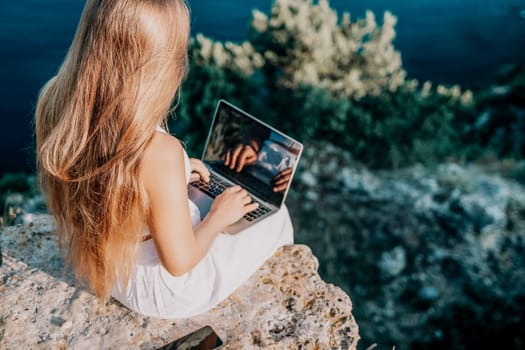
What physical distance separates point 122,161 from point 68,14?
5089 millimetres

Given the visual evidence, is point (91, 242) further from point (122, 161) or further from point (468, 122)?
point (468, 122)

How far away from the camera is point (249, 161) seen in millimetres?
2730

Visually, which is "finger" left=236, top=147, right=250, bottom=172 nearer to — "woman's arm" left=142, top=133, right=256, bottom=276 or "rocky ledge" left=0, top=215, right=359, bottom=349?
"rocky ledge" left=0, top=215, right=359, bottom=349

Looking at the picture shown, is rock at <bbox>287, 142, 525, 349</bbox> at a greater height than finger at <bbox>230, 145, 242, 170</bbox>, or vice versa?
finger at <bbox>230, 145, 242, 170</bbox>

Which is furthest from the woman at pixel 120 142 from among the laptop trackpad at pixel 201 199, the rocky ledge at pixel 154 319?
the laptop trackpad at pixel 201 199

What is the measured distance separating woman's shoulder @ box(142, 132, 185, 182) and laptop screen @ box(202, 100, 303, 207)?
0.98m

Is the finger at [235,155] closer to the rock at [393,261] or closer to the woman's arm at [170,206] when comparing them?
the woman's arm at [170,206]

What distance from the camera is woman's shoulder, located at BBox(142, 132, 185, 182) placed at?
1634 mm

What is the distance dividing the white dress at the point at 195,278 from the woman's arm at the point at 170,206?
23 centimetres

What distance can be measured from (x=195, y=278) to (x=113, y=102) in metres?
0.86

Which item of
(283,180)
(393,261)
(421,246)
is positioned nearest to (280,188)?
(283,180)

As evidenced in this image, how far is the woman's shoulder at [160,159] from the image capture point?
1.63m

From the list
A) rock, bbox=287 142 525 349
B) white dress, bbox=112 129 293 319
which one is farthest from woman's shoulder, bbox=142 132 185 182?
rock, bbox=287 142 525 349

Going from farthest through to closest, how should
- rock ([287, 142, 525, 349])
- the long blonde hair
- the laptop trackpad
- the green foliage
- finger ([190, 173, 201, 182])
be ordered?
the green foliage
rock ([287, 142, 525, 349])
finger ([190, 173, 201, 182])
the laptop trackpad
the long blonde hair
